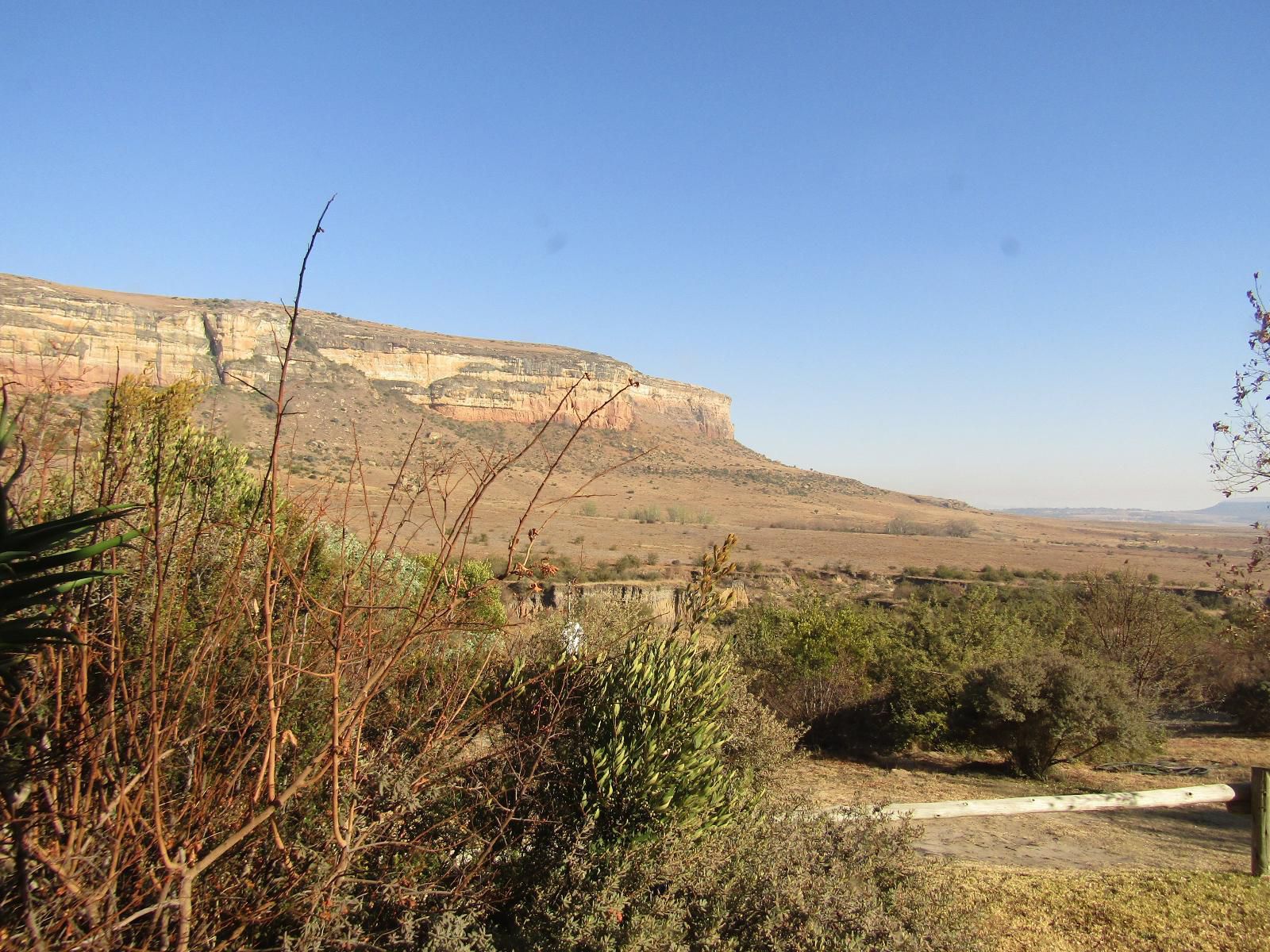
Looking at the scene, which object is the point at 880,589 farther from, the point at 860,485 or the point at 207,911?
the point at 860,485

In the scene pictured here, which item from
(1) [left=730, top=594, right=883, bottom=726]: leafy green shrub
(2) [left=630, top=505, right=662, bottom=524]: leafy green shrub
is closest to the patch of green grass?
(1) [left=730, top=594, right=883, bottom=726]: leafy green shrub

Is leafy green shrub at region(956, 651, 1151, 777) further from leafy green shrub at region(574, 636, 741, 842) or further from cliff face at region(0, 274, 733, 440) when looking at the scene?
cliff face at region(0, 274, 733, 440)

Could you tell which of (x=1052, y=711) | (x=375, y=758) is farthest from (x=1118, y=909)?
(x=1052, y=711)

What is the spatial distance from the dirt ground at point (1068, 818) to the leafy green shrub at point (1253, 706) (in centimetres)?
75

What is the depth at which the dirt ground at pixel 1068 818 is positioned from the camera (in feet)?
25.2

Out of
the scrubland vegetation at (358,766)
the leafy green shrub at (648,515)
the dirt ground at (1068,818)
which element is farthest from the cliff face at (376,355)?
the scrubland vegetation at (358,766)

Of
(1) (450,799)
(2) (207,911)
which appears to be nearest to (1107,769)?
(1) (450,799)

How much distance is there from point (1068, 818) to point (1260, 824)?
11.4 feet

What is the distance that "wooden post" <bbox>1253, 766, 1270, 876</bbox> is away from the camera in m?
6.54

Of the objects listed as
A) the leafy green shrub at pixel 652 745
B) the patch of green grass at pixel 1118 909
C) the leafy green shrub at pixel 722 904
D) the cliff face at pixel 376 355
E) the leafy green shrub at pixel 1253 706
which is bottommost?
the leafy green shrub at pixel 1253 706

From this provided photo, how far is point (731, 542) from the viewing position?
162 inches

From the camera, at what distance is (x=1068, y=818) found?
9.77 metres

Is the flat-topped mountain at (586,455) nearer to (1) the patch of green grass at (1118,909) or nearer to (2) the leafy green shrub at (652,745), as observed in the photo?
(1) the patch of green grass at (1118,909)

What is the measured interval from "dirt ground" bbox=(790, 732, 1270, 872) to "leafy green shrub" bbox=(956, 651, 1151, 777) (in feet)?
1.57
